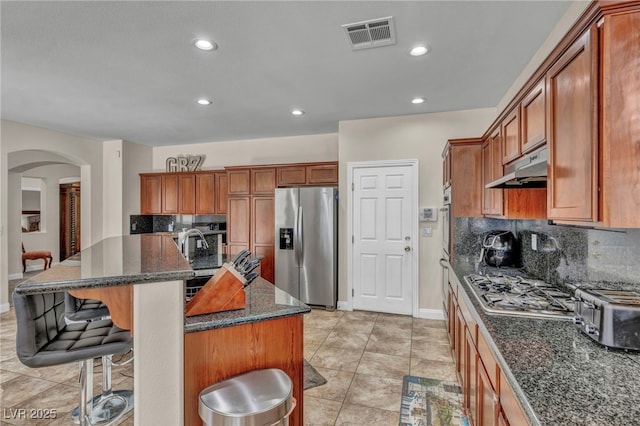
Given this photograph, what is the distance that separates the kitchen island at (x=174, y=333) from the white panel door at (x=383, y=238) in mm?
2921

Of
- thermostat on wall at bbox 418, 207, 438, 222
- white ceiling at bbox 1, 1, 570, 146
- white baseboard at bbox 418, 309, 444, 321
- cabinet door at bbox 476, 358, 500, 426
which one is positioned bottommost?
white baseboard at bbox 418, 309, 444, 321

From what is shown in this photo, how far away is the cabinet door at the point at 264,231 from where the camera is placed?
4.84m

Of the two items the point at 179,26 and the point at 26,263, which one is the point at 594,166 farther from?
the point at 26,263

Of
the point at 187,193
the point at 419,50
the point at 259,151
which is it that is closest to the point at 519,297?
the point at 419,50

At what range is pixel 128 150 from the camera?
571cm

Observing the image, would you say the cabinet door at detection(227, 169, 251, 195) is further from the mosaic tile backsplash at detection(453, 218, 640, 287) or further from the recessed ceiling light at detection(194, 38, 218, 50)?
the mosaic tile backsplash at detection(453, 218, 640, 287)

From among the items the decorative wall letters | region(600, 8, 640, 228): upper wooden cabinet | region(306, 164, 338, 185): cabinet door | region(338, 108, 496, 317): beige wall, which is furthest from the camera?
the decorative wall letters

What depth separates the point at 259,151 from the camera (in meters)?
5.57

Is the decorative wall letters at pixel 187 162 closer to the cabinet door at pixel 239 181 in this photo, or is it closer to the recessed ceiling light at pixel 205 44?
the cabinet door at pixel 239 181

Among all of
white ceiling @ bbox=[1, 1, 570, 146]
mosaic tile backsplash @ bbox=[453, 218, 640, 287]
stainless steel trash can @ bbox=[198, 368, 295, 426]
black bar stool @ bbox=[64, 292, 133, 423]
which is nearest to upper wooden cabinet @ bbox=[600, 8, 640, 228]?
mosaic tile backsplash @ bbox=[453, 218, 640, 287]

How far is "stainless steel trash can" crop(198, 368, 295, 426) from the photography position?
1.08m

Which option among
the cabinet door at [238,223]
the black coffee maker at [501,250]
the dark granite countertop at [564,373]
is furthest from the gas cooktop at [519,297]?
the cabinet door at [238,223]

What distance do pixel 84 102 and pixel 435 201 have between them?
4.42m

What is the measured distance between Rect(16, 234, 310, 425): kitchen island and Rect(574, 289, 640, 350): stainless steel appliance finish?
3.84 ft
